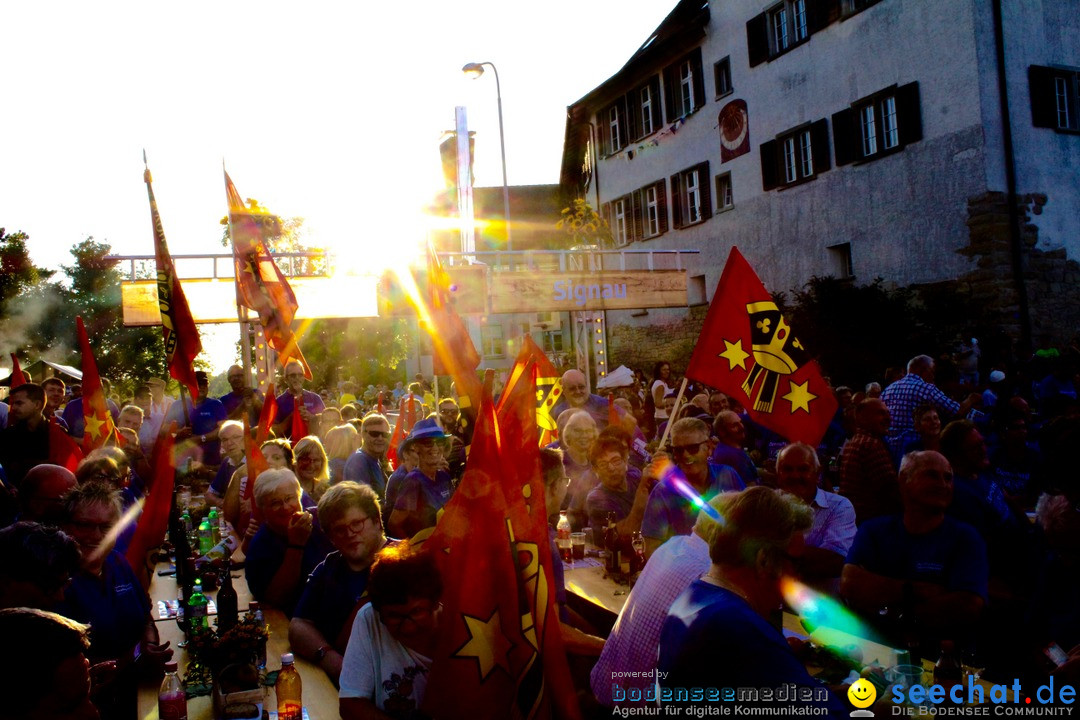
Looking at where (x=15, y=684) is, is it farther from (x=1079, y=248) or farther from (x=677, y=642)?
(x=1079, y=248)

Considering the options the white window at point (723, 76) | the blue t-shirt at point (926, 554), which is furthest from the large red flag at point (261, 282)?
the white window at point (723, 76)

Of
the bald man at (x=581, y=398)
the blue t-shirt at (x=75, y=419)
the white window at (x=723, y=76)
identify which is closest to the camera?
the bald man at (x=581, y=398)

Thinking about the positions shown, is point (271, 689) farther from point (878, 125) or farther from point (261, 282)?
point (878, 125)

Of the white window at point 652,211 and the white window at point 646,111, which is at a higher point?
the white window at point 646,111

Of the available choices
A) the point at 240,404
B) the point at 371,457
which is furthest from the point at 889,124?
the point at 371,457

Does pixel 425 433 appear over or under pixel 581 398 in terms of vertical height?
under

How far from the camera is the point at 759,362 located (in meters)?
6.16

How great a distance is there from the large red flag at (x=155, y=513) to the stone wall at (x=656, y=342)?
20.8 meters

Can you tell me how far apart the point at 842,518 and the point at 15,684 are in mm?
4579

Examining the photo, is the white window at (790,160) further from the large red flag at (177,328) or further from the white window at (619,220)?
the large red flag at (177,328)

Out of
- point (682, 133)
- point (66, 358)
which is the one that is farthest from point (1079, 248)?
point (66, 358)

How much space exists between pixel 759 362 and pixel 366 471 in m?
3.70

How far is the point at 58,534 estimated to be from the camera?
3809mm

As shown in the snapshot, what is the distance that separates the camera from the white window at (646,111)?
95.9 ft
